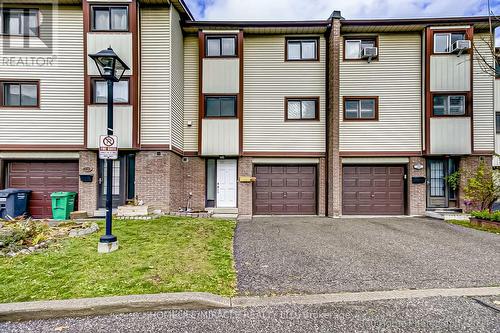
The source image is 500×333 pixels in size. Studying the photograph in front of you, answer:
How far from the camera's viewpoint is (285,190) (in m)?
12.3

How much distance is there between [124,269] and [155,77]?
7.74 metres

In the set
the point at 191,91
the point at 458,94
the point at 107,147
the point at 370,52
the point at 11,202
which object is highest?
the point at 370,52

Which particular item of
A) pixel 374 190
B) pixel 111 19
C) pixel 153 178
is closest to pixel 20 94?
pixel 111 19

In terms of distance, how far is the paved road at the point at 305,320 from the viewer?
3189mm

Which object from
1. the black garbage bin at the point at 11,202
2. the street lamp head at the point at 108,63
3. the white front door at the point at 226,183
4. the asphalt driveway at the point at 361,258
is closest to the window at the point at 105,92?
the black garbage bin at the point at 11,202

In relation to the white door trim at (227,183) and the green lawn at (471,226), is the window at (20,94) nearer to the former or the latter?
the white door trim at (227,183)

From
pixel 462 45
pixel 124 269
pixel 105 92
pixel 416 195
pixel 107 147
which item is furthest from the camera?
pixel 416 195

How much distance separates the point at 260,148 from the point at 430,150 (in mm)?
6737

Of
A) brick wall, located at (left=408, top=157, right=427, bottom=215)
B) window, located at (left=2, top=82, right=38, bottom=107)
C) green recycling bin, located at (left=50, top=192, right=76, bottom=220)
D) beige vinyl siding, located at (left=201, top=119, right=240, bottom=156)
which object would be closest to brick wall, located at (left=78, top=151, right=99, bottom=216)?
green recycling bin, located at (left=50, top=192, right=76, bottom=220)

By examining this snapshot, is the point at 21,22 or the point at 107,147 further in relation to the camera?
the point at 21,22

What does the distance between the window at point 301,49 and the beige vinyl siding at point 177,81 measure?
4459mm

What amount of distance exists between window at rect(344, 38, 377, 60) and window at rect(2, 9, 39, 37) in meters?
11.9

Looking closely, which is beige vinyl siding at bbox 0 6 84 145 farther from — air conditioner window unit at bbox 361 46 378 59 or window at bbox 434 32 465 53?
window at bbox 434 32 465 53

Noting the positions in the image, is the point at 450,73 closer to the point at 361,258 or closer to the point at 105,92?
the point at 361,258
